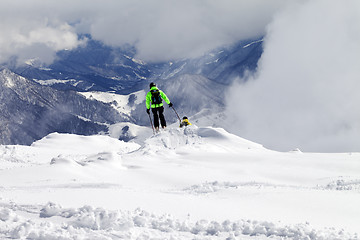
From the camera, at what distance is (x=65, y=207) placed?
8109mm

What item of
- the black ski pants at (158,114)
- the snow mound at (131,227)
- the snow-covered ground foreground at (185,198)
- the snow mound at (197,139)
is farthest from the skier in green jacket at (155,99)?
the snow mound at (131,227)

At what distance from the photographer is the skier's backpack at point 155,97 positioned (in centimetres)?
2478

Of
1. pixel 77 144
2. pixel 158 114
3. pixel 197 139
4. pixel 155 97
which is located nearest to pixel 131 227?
pixel 155 97

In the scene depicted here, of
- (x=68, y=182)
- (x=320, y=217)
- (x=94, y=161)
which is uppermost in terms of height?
(x=94, y=161)

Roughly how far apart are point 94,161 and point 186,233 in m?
8.14

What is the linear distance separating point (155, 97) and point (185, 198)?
1597cm

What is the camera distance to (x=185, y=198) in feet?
31.1

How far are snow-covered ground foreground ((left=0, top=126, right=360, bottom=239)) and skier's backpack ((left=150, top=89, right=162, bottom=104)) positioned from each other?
8.86 m

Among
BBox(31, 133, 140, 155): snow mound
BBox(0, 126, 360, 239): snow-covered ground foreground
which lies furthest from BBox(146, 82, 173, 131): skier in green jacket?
BBox(31, 133, 140, 155): snow mound

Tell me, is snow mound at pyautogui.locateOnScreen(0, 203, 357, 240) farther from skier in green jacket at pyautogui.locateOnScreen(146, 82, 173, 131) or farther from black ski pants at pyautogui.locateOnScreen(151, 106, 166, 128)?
black ski pants at pyautogui.locateOnScreen(151, 106, 166, 128)

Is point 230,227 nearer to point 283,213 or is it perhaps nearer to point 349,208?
point 283,213

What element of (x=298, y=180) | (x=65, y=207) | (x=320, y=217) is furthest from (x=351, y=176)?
(x=65, y=207)

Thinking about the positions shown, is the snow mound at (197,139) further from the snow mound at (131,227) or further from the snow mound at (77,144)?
the snow mound at (131,227)

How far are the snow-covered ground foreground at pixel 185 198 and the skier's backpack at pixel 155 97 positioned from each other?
8860 mm
